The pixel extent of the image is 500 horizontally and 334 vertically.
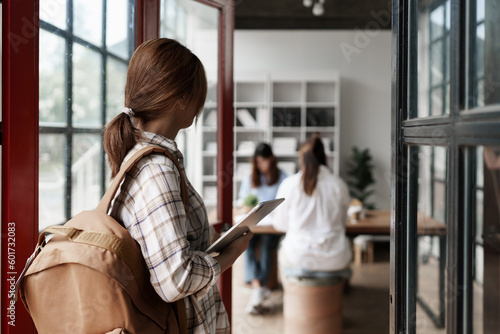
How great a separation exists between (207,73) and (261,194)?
2620mm

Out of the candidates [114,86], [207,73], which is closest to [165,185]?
[114,86]

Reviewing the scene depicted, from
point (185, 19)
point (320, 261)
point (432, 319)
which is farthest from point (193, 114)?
point (320, 261)

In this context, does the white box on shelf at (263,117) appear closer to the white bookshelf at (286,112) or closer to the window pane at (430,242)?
the white bookshelf at (286,112)

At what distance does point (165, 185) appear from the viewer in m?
1.16

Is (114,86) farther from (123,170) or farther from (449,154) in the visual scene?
(449,154)

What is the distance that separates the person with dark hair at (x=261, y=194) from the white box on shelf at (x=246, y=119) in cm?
216

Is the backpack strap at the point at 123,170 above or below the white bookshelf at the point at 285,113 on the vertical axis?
below

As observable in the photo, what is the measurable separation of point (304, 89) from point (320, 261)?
3744 millimetres

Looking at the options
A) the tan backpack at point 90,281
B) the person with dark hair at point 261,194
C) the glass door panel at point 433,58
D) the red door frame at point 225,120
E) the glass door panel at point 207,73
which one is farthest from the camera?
the person with dark hair at point 261,194

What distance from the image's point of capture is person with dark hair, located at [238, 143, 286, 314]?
4.68 meters

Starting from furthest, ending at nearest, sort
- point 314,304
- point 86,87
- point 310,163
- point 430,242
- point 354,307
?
point 354,307 < point 310,163 < point 314,304 < point 86,87 < point 430,242

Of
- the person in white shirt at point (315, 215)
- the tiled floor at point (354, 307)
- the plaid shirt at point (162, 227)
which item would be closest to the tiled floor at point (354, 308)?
the tiled floor at point (354, 307)

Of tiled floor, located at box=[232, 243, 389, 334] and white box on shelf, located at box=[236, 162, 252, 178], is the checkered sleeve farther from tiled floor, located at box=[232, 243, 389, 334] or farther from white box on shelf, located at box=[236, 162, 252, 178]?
white box on shelf, located at box=[236, 162, 252, 178]

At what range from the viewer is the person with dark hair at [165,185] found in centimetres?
114
